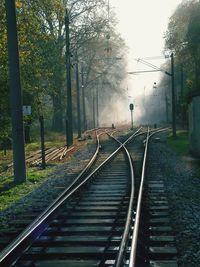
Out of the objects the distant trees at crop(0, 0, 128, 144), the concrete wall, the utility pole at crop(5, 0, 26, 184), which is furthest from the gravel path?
the distant trees at crop(0, 0, 128, 144)

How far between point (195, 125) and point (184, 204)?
34.3 feet

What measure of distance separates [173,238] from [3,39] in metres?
14.3

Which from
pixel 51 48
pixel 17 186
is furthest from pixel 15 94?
pixel 51 48

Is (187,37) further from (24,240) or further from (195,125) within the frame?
(24,240)

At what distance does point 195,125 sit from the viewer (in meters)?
19.6

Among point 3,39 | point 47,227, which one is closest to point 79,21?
point 3,39

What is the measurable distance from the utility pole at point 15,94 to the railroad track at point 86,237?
3822 mm

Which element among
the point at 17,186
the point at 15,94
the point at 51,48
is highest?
the point at 51,48

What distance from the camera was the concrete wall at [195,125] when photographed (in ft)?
62.6

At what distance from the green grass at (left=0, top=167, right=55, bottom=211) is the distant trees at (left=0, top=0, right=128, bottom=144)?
425 centimetres

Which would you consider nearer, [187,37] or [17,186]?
[17,186]

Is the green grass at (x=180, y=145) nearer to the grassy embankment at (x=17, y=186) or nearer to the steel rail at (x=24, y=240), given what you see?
the grassy embankment at (x=17, y=186)

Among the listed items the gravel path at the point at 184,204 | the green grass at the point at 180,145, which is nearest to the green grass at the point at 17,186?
the gravel path at the point at 184,204

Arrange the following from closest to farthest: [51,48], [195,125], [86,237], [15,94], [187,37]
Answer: [86,237] → [15,94] → [195,125] → [51,48] → [187,37]
